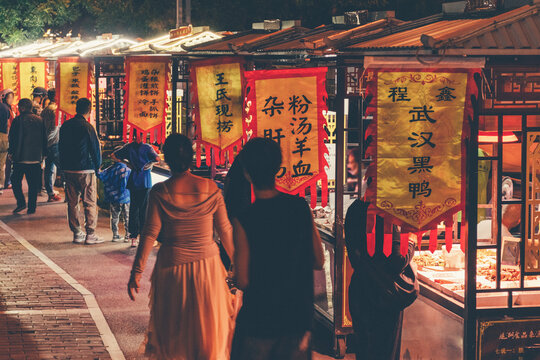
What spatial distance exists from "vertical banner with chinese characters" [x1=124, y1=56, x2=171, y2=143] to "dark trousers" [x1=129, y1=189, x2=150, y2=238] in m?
0.84

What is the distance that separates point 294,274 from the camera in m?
5.53

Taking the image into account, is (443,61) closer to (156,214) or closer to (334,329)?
(156,214)

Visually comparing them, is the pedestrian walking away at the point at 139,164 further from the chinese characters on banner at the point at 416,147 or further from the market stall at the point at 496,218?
the chinese characters on banner at the point at 416,147

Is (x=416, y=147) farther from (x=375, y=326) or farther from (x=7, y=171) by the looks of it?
(x=7, y=171)

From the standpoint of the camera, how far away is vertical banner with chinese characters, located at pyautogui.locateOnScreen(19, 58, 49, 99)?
22.1m

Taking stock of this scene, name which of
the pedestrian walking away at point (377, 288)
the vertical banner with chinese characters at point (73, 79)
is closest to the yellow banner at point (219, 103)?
the pedestrian walking away at point (377, 288)

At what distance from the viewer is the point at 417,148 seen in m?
7.24

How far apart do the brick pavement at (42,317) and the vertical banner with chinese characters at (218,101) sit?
2.44 meters

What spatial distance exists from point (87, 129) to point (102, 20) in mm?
18745

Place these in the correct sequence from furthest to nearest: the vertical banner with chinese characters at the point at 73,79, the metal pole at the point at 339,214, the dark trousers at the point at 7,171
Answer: the dark trousers at the point at 7,171 → the vertical banner with chinese characters at the point at 73,79 → the metal pole at the point at 339,214

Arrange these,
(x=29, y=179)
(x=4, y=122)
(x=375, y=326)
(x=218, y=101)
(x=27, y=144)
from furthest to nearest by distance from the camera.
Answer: (x=4, y=122) < (x=29, y=179) < (x=27, y=144) < (x=218, y=101) < (x=375, y=326)

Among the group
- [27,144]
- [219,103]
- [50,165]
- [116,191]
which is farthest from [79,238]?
[219,103]

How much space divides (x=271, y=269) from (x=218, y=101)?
228 inches

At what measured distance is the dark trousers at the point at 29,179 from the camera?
1737 cm
